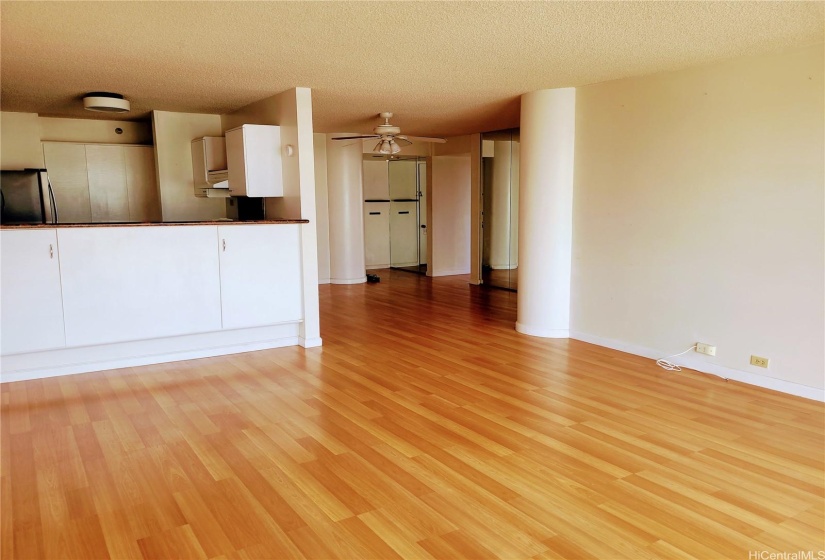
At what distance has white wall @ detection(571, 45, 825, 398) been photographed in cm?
372

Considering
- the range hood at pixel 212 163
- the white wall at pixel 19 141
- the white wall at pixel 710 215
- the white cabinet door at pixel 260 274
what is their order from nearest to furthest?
1. the white wall at pixel 710 215
2. the white cabinet door at pixel 260 274
3. the range hood at pixel 212 163
4. the white wall at pixel 19 141

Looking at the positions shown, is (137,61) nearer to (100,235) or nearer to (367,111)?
(100,235)

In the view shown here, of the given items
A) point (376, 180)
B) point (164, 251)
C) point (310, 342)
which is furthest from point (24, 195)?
point (376, 180)

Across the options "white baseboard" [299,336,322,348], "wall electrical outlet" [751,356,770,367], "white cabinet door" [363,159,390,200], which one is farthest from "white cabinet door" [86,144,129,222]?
"wall electrical outlet" [751,356,770,367]

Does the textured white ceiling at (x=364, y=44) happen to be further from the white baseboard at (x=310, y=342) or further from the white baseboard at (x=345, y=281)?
the white baseboard at (x=345, y=281)

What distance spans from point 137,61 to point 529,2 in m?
2.81

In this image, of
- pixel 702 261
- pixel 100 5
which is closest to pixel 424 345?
pixel 702 261

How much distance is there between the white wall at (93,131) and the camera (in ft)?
21.2

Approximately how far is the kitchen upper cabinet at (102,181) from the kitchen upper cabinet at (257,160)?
2115mm

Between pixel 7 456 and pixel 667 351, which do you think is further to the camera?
pixel 667 351

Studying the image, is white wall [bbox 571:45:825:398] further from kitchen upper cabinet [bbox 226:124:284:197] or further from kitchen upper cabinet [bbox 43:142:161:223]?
kitchen upper cabinet [bbox 43:142:161:223]

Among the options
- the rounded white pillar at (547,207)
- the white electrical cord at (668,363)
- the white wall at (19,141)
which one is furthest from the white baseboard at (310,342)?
the white wall at (19,141)

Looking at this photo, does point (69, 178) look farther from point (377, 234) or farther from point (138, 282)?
point (377, 234)

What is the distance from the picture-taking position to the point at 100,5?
114 inches
